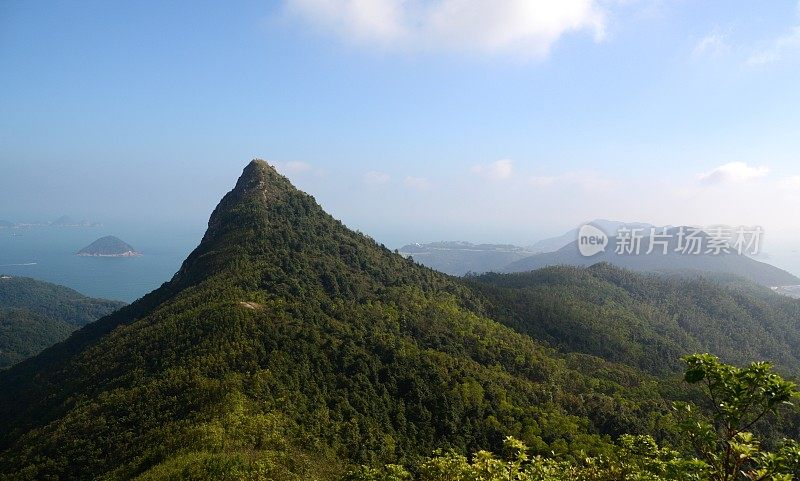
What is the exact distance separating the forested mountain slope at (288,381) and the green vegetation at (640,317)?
20.5 m

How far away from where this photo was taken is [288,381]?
42500 millimetres

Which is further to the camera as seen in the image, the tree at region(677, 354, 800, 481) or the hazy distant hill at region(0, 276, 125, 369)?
the hazy distant hill at region(0, 276, 125, 369)

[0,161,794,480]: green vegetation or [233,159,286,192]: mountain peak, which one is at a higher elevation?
[233,159,286,192]: mountain peak

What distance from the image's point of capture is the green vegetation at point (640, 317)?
10250cm

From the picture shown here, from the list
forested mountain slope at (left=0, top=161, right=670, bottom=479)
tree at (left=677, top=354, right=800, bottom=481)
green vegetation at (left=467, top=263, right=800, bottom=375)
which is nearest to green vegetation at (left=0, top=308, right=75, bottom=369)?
forested mountain slope at (left=0, top=161, right=670, bottom=479)

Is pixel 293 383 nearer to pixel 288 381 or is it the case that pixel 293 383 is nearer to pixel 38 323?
pixel 288 381

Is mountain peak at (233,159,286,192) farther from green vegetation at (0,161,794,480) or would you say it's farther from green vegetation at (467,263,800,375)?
green vegetation at (467,263,800,375)

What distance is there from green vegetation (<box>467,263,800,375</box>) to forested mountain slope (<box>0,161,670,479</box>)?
20495 millimetres

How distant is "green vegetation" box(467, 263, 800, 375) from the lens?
10250cm

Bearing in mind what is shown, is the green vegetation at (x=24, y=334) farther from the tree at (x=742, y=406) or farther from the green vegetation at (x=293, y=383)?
the tree at (x=742, y=406)

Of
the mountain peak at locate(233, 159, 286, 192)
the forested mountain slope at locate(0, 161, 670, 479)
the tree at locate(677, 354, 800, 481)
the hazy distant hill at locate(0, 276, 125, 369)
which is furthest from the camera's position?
the hazy distant hill at locate(0, 276, 125, 369)

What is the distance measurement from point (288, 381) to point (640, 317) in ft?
440

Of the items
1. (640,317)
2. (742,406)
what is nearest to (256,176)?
(742,406)

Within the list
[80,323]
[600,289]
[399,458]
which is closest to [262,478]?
[399,458]
